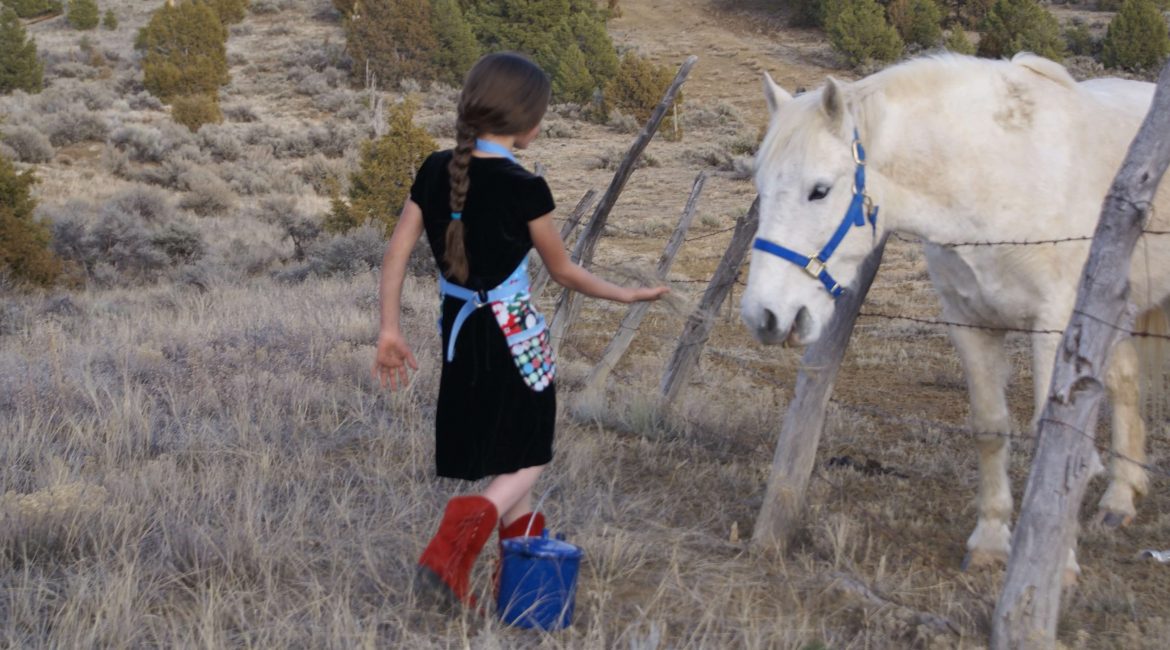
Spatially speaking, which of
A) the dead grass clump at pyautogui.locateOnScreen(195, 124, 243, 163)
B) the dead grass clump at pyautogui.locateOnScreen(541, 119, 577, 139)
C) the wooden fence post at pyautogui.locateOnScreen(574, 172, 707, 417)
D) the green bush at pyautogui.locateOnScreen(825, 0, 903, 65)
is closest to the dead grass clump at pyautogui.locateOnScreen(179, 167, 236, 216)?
the dead grass clump at pyautogui.locateOnScreen(195, 124, 243, 163)

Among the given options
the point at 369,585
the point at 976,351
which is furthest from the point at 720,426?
the point at 369,585

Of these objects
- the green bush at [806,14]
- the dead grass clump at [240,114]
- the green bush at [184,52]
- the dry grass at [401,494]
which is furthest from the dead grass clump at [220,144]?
the green bush at [806,14]

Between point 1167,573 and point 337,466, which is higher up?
point 1167,573

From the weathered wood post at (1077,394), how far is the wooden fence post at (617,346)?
3.07 metres

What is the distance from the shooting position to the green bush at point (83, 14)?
Answer: 4497 cm

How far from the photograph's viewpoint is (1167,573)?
12.8 ft

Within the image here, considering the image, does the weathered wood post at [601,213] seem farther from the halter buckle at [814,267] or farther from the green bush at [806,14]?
the green bush at [806,14]

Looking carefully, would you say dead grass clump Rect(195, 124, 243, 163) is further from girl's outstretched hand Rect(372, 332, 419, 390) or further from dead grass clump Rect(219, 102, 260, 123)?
girl's outstretched hand Rect(372, 332, 419, 390)

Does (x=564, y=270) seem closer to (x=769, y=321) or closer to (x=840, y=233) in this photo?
(x=769, y=321)

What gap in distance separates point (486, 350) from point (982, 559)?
2.20 m

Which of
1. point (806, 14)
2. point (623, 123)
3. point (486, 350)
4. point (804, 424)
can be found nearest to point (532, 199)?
point (486, 350)

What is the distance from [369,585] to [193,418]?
7.42 feet

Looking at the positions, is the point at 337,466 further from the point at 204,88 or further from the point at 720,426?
the point at 204,88

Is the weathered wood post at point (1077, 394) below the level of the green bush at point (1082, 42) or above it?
above
